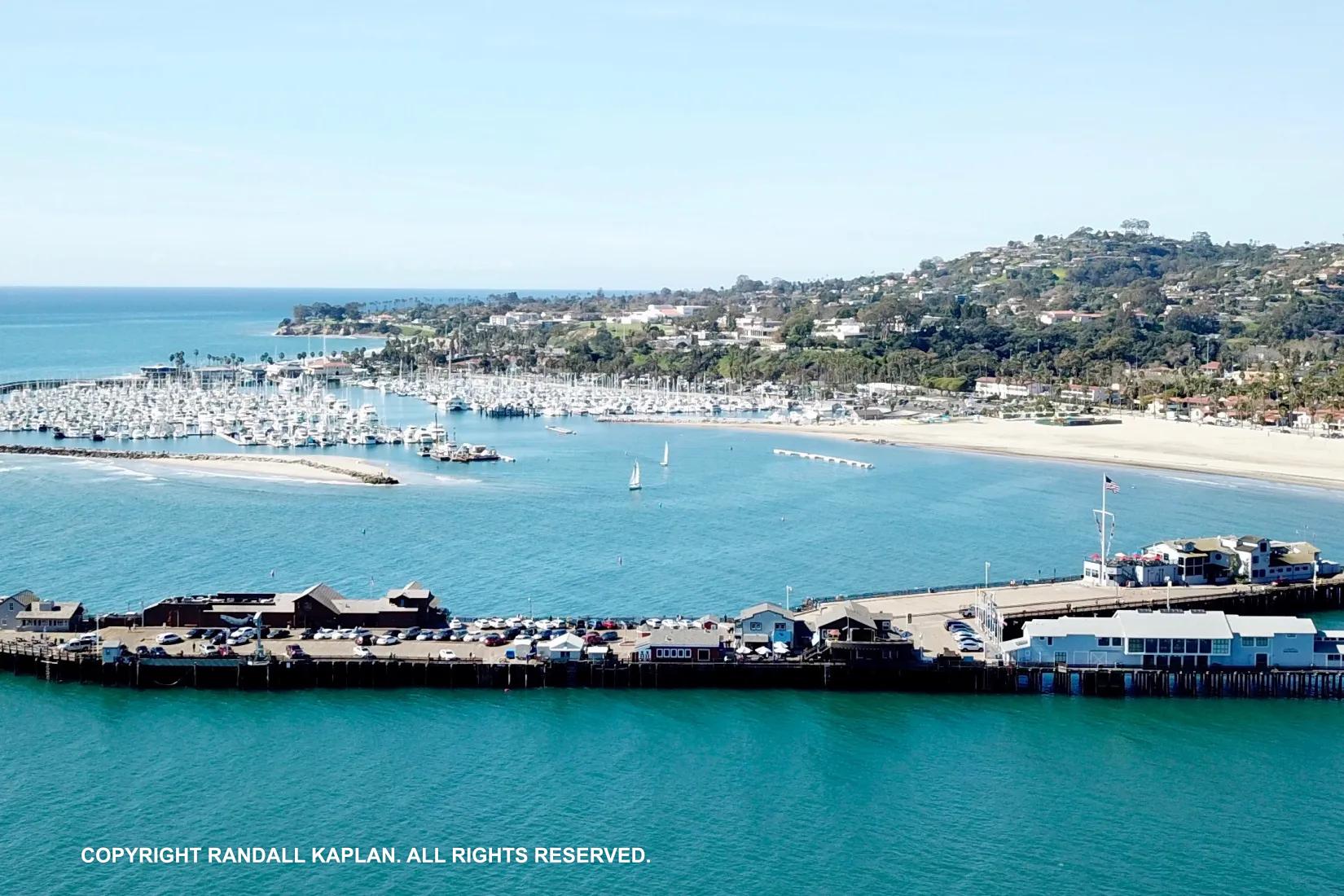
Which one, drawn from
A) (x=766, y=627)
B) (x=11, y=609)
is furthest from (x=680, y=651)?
(x=11, y=609)

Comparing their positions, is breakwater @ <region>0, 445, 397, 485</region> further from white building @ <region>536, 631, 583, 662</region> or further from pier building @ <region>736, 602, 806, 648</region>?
pier building @ <region>736, 602, 806, 648</region>

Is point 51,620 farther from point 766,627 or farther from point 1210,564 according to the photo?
point 1210,564

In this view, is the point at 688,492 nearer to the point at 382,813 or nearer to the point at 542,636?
the point at 542,636

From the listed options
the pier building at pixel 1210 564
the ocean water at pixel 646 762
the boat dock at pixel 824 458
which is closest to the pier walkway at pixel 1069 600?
the pier building at pixel 1210 564

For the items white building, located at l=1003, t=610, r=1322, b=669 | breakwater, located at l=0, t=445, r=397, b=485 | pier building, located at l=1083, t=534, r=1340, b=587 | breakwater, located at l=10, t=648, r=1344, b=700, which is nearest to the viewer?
breakwater, located at l=10, t=648, r=1344, b=700

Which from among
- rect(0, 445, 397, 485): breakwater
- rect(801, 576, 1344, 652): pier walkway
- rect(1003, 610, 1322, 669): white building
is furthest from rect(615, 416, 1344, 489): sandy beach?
rect(1003, 610, 1322, 669): white building
